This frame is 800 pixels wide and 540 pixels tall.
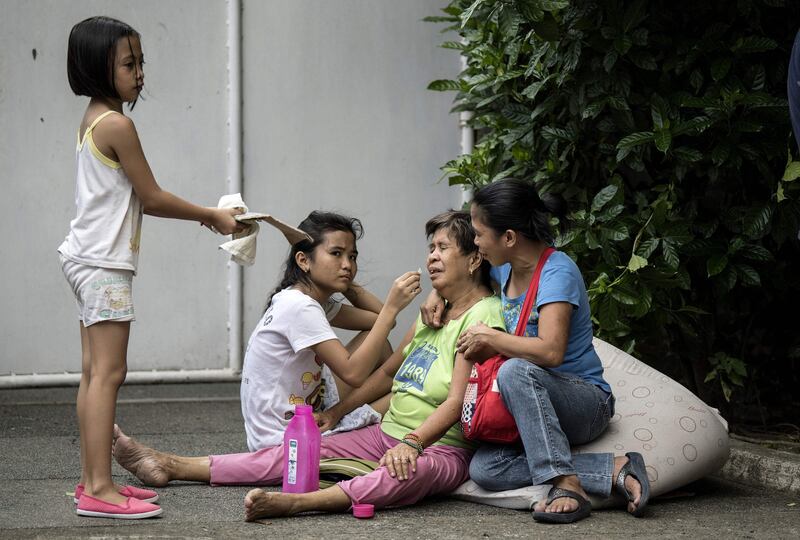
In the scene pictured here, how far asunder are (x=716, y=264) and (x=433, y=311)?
48.7 inches

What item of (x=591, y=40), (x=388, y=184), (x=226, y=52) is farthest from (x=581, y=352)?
(x=226, y=52)

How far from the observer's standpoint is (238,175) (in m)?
6.23

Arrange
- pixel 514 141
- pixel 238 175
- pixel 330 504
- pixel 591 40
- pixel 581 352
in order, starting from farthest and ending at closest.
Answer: pixel 238 175 → pixel 514 141 → pixel 591 40 → pixel 581 352 → pixel 330 504

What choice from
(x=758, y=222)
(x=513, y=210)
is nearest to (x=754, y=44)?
(x=758, y=222)

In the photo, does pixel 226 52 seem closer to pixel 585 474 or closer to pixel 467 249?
pixel 467 249

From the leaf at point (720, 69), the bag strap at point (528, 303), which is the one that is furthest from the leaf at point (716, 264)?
the bag strap at point (528, 303)

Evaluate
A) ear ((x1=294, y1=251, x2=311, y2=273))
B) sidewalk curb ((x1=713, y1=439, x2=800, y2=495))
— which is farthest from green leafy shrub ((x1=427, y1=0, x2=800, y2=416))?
ear ((x1=294, y1=251, x2=311, y2=273))

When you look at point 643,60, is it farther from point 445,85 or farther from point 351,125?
point 351,125

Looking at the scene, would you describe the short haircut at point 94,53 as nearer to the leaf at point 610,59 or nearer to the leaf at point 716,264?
the leaf at point 610,59

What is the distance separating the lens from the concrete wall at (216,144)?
19.9 feet

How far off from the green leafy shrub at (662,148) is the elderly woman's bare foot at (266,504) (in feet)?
5.21

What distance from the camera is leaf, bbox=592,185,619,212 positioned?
177 inches

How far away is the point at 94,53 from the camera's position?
11.9 feet

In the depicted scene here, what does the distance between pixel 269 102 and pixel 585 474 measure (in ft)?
10.8
